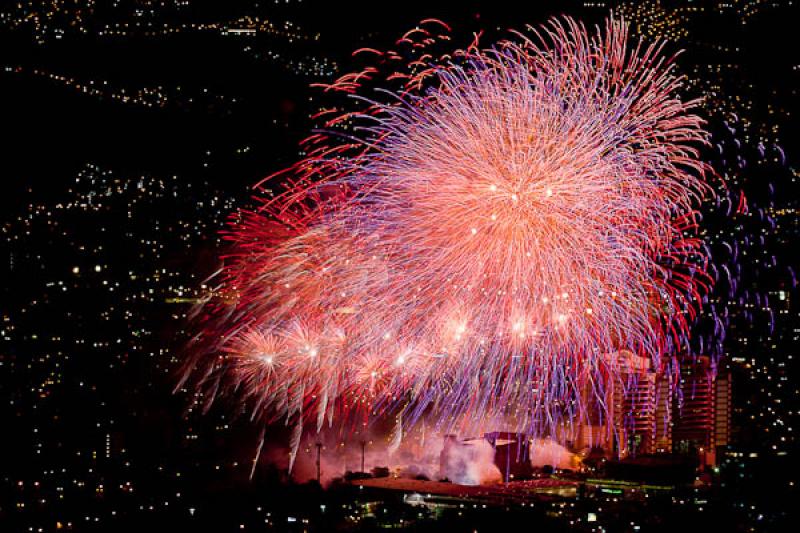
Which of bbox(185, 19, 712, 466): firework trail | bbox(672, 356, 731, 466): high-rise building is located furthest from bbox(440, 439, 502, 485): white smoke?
bbox(672, 356, 731, 466): high-rise building

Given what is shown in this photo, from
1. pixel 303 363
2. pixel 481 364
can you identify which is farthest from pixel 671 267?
pixel 303 363

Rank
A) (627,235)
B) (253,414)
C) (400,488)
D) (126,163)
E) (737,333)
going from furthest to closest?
(737,333)
(253,414)
(400,488)
(126,163)
(627,235)

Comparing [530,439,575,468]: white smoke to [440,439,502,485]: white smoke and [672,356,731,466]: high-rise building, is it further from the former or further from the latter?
[672,356,731,466]: high-rise building

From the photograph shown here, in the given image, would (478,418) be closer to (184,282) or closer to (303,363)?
(303,363)

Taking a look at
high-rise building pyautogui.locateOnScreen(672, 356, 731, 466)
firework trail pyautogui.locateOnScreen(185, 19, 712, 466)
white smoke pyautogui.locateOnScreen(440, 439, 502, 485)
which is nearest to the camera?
firework trail pyautogui.locateOnScreen(185, 19, 712, 466)

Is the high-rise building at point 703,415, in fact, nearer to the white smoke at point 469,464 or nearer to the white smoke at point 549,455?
the white smoke at point 549,455

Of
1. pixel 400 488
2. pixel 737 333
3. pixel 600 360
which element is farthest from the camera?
pixel 737 333

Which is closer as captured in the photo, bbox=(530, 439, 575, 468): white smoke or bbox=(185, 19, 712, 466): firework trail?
bbox=(185, 19, 712, 466): firework trail

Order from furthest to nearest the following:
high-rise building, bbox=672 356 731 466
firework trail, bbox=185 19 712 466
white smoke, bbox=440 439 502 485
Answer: high-rise building, bbox=672 356 731 466
white smoke, bbox=440 439 502 485
firework trail, bbox=185 19 712 466

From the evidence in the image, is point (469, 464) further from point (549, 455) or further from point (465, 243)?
point (465, 243)

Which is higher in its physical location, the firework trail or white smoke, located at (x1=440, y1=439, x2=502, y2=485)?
the firework trail
